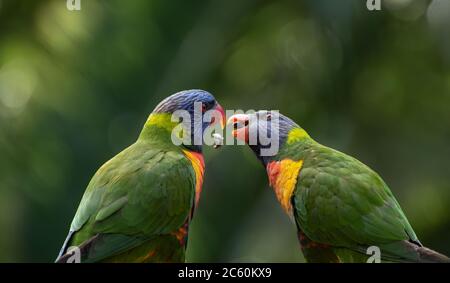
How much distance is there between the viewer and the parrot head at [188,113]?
→ 2371mm

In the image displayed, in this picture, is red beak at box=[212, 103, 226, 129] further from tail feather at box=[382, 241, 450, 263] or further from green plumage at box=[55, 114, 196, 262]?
tail feather at box=[382, 241, 450, 263]

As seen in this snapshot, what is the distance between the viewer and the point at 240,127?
2.46 metres

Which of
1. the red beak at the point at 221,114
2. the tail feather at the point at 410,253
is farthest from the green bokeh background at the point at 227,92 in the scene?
the tail feather at the point at 410,253

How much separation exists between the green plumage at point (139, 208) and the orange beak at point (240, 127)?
242 millimetres

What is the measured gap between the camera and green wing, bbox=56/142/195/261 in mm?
2117

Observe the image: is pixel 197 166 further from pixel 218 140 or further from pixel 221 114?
pixel 221 114

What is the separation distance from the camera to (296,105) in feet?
15.2

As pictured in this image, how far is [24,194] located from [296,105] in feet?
5.94

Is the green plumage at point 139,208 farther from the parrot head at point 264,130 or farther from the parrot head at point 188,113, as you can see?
the parrot head at point 264,130

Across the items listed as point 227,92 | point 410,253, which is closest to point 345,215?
point 410,253

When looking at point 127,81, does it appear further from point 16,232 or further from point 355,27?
point 355,27

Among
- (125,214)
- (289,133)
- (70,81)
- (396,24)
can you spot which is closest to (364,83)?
(396,24)

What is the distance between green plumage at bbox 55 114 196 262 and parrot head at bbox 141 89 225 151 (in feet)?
0.44
